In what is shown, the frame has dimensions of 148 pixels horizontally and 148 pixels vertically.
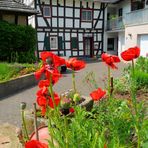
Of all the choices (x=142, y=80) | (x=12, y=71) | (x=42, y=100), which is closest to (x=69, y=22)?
(x=12, y=71)

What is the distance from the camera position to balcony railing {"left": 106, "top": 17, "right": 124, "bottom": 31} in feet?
74.5

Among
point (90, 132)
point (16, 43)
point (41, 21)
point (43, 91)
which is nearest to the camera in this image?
point (43, 91)

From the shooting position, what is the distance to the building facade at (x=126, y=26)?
62.2 ft

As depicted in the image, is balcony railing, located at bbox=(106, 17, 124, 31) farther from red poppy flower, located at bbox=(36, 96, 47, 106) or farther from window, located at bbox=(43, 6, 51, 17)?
red poppy flower, located at bbox=(36, 96, 47, 106)

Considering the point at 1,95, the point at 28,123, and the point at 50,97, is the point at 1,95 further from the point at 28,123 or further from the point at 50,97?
the point at 50,97

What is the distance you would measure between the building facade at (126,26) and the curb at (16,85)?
35.8 ft

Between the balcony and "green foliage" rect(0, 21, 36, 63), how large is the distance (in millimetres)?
7850

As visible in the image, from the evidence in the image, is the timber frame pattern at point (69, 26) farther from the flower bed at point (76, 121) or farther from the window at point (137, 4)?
the flower bed at point (76, 121)

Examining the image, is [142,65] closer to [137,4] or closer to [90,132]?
[90,132]

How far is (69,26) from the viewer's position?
74.2ft

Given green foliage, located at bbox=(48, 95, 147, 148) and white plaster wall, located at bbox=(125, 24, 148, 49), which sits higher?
white plaster wall, located at bbox=(125, 24, 148, 49)

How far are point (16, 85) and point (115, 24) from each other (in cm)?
1572

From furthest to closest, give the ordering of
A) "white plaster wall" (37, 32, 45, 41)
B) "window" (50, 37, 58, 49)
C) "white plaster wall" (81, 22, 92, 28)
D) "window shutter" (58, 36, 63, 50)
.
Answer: "white plaster wall" (81, 22, 92, 28) < "window shutter" (58, 36, 63, 50) < "window" (50, 37, 58, 49) < "white plaster wall" (37, 32, 45, 41)

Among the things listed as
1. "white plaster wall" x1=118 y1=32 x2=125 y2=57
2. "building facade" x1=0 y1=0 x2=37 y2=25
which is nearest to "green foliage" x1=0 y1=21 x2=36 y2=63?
"building facade" x1=0 y1=0 x2=37 y2=25
